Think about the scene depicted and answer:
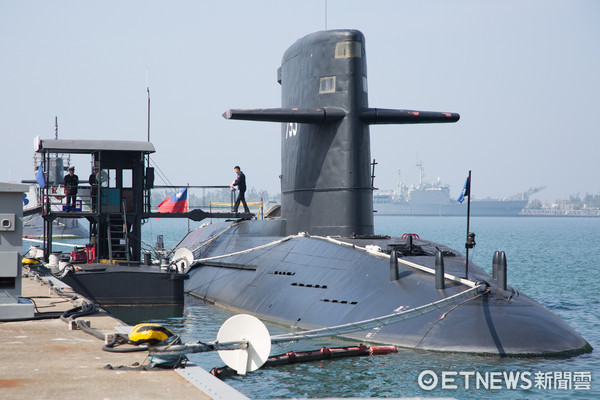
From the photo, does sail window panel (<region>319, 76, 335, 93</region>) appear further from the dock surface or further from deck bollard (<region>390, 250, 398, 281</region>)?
the dock surface

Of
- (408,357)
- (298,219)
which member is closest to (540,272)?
(298,219)

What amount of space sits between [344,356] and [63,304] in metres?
5.32

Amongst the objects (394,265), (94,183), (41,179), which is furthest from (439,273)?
(41,179)

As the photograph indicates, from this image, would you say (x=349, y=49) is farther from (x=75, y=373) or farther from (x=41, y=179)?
(x=75, y=373)

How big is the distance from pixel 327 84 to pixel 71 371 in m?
11.5

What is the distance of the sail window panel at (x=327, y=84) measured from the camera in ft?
57.3

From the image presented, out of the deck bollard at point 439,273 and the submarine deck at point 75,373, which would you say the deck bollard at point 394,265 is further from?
the submarine deck at point 75,373

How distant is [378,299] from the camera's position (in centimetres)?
1345

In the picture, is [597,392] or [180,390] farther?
[597,392]

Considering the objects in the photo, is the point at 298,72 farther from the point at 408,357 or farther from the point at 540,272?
the point at 540,272

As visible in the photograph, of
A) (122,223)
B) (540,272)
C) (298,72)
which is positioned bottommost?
(540,272)

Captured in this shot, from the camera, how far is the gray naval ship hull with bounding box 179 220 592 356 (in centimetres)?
1188

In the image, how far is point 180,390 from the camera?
22.1ft

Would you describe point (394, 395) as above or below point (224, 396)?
below
